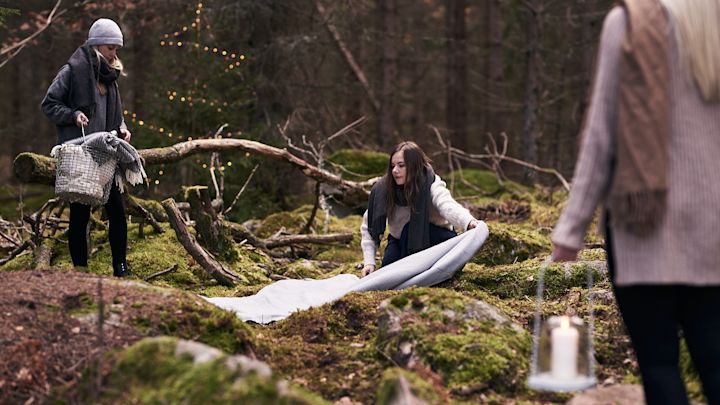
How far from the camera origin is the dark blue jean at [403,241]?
7695 mm

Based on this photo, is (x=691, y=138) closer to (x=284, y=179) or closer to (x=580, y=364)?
(x=580, y=364)

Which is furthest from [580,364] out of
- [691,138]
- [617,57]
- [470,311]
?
[470,311]

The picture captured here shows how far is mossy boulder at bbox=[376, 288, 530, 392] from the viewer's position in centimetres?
459

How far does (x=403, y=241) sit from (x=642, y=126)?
189 inches

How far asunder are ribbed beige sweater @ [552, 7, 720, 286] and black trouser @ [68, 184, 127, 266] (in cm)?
Answer: 487

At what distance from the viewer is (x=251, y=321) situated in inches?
251

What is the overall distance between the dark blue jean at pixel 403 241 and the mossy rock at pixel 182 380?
13.4ft

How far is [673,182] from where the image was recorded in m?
3.07

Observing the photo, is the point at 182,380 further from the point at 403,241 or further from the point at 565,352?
the point at 403,241

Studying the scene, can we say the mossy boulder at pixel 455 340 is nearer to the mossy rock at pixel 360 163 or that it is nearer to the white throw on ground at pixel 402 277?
the white throw on ground at pixel 402 277

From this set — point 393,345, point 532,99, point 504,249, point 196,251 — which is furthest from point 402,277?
point 532,99

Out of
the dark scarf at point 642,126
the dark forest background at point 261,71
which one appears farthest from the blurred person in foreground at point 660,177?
the dark forest background at point 261,71

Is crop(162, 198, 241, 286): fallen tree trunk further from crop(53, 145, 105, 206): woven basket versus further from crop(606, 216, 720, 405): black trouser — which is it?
crop(606, 216, 720, 405): black trouser

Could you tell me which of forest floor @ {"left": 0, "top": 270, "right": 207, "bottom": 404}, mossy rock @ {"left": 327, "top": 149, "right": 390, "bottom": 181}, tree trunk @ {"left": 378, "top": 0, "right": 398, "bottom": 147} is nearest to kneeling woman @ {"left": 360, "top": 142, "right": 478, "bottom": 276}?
forest floor @ {"left": 0, "top": 270, "right": 207, "bottom": 404}
